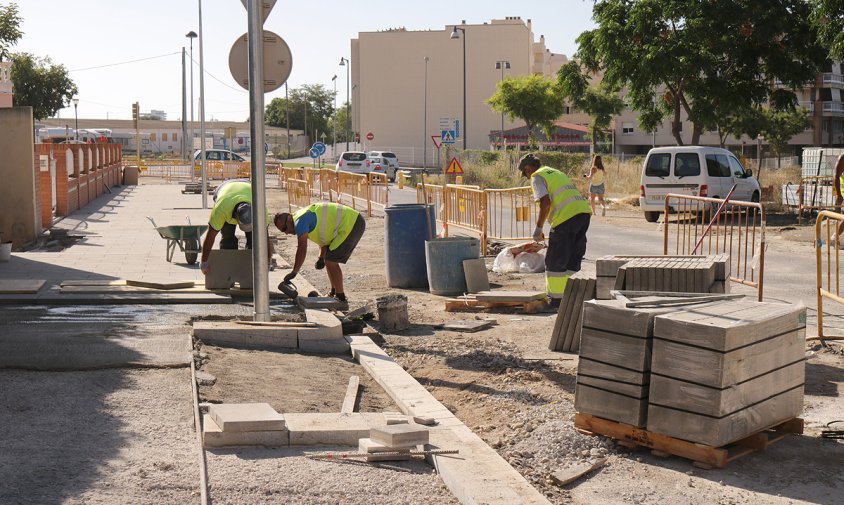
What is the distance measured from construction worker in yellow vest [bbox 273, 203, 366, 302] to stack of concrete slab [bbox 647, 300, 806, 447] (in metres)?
5.59

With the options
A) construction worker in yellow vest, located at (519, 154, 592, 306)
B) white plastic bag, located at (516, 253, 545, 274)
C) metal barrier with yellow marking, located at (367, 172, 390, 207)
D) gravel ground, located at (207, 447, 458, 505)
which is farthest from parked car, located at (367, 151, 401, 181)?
gravel ground, located at (207, 447, 458, 505)

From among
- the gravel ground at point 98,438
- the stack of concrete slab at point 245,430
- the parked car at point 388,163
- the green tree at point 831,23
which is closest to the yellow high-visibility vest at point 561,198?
the gravel ground at point 98,438

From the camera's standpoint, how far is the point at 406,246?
45.1ft

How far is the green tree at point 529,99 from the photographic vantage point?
73.7 m

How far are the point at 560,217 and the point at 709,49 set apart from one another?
19.4 m

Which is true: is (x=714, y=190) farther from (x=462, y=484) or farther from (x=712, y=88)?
(x=462, y=484)

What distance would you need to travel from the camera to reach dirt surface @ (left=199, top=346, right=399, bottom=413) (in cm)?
707

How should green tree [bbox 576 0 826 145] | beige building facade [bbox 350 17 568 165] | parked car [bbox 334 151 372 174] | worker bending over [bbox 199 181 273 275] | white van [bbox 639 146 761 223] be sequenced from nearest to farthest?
worker bending over [bbox 199 181 273 275] < white van [bbox 639 146 761 223] < green tree [bbox 576 0 826 145] < parked car [bbox 334 151 372 174] < beige building facade [bbox 350 17 568 165]

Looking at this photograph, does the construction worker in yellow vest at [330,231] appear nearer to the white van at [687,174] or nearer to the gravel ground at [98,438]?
the gravel ground at [98,438]

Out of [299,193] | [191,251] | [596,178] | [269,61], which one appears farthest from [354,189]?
[269,61]

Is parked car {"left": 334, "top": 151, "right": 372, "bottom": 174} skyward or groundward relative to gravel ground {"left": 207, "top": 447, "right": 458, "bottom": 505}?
skyward

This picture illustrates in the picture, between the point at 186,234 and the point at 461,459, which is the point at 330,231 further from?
the point at 461,459

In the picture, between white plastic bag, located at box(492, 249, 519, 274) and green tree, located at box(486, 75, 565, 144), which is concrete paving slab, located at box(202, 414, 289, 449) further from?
green tree, located at box(486, 75, 565, 144)

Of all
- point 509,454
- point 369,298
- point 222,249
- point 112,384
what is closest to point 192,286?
point 222,249
